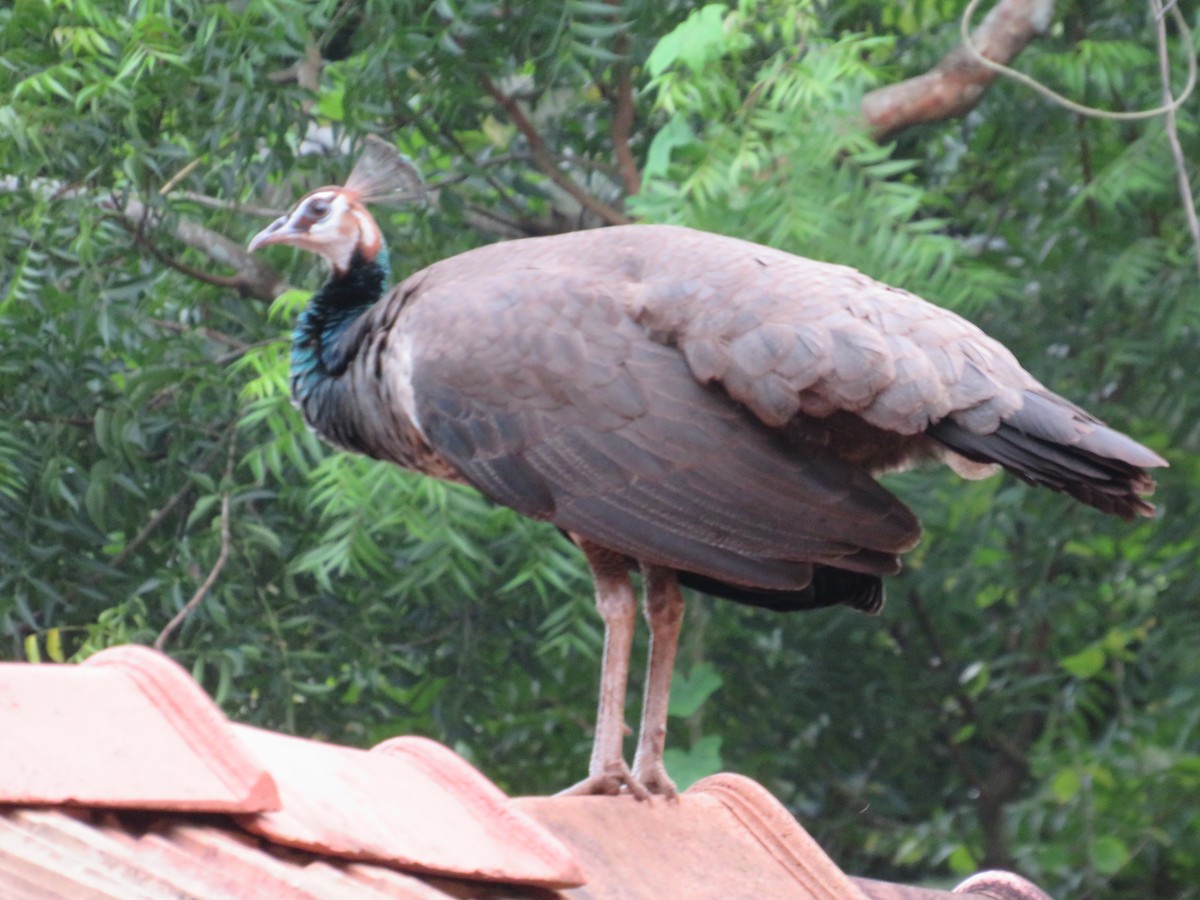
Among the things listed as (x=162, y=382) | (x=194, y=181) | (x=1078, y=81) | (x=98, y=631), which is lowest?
(x=98, y=631)

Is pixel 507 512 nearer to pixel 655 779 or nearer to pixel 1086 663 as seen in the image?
pixel 655 779

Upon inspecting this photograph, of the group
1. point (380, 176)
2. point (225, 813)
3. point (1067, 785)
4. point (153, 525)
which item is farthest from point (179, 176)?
point (225, 813)

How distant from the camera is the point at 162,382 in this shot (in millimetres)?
5051

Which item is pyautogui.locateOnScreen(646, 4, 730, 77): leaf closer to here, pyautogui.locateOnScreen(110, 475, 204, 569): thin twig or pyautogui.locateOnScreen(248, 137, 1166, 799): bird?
pyautogui.locateOnScreen(248, 137, 1166, 799): bird

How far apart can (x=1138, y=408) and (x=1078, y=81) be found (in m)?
1.35

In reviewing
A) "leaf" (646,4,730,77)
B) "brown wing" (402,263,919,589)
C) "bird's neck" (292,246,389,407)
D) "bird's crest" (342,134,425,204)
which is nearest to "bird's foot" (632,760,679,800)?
"brown wing" (402,263,919,589)

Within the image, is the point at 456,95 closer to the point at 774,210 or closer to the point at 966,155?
the point at 774,210

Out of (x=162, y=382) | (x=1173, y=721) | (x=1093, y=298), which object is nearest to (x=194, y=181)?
(x=162, y=382)

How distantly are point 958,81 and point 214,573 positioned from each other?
8.23ft

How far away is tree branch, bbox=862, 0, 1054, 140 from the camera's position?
5410 millimetres

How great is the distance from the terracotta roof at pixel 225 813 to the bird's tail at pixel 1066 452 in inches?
31.0

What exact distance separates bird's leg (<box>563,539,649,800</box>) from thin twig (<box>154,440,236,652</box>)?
5.47ft

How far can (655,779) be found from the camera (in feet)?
9.79

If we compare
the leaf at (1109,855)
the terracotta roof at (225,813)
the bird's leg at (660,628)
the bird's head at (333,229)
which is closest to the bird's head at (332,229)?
the bird's head at (333,229)
